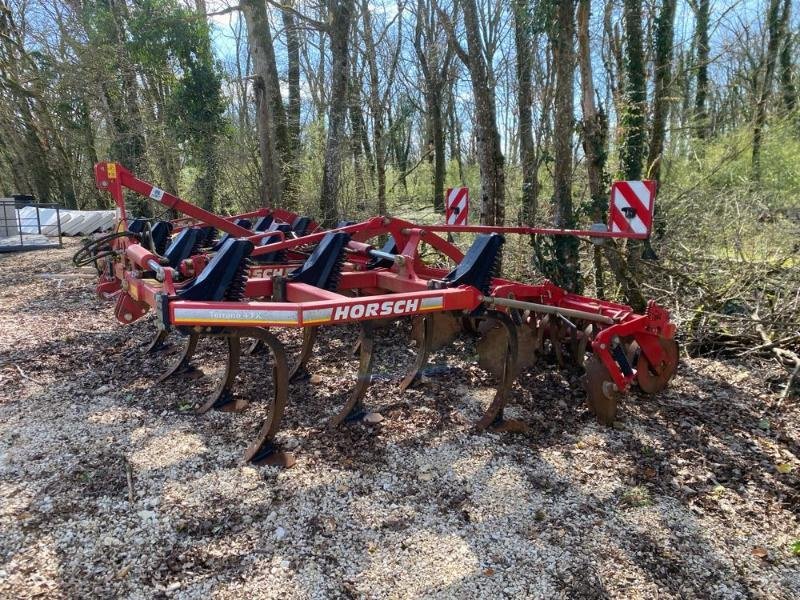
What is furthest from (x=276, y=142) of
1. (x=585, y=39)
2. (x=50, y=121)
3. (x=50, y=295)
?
(x=50, y=121)

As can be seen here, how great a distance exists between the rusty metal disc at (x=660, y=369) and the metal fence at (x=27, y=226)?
1432 centimetres

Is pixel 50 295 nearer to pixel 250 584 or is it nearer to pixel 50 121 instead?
pixel 250 584

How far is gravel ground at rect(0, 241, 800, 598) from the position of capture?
235cm

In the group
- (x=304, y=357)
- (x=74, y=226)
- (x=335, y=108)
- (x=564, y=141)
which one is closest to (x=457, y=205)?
(x=564, y=141)

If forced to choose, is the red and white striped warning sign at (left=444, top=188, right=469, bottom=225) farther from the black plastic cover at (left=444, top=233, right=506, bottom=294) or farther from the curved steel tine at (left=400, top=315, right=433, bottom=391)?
the black plastic cover at (left=444, top=233, right=506, bottom=294)

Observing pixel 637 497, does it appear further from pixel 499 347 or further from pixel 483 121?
pixel 483 121

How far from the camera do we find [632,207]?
4266mm

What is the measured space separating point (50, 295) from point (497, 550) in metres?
7.62

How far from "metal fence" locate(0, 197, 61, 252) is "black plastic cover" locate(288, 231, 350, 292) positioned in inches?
515

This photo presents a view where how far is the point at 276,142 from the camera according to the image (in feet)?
36.5

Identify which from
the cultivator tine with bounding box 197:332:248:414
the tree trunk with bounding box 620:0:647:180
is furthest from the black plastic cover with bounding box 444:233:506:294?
the tree trunk with bounding box 620:0:647:180

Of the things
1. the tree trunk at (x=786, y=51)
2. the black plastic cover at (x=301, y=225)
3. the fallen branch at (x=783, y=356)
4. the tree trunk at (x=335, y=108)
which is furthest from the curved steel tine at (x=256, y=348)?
the tree trunk at (x=786, y=51)

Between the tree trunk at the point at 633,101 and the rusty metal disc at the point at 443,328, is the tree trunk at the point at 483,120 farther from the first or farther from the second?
the rusty metal disc at the point at 443,328

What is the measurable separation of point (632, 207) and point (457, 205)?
6.20 ft
